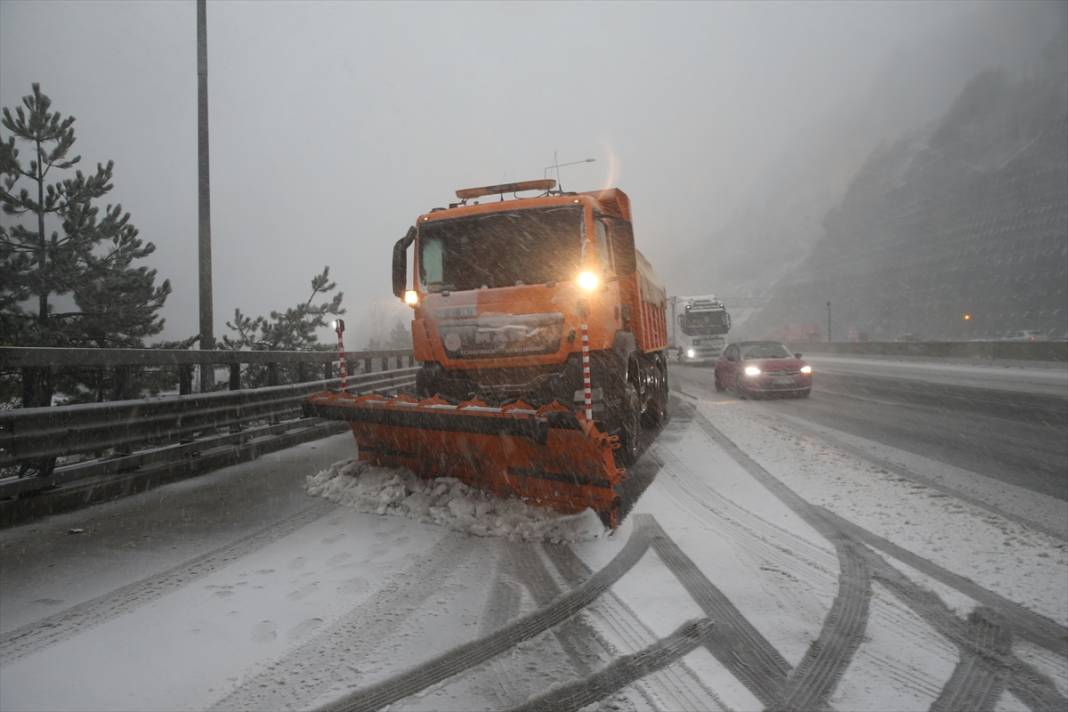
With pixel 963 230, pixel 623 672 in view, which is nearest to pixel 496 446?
pixel 623 672

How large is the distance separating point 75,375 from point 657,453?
30.4 ft

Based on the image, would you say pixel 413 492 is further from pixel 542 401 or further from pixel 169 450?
pixel 169 450

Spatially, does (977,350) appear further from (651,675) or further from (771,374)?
(651,675)

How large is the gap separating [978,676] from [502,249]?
210 inches

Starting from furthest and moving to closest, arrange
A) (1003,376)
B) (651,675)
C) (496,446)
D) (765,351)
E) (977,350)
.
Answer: (977,350) < (1003,376) < (765,351) < (496,446) < (651,675)

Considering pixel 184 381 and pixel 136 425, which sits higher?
pixel 184 381

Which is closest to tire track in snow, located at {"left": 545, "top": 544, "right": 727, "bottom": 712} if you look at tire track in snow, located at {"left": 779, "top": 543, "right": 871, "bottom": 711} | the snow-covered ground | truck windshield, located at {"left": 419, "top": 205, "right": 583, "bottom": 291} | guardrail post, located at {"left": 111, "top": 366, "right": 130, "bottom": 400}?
tire track in snow, located at {"left": 779, "top": 543, "right": 871, "bottom": 711}

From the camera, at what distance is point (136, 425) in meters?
6.70

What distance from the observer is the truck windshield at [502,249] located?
666cm

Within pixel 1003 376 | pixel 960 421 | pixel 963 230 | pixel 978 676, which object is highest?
pixel 963 230

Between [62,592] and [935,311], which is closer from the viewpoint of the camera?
[62,592]

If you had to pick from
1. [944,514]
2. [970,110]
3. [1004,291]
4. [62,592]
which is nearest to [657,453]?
[944,514]

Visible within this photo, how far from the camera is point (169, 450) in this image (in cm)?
732

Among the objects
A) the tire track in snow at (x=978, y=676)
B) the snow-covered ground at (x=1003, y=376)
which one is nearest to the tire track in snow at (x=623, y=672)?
the tire track in snow at (x=978, y=676)
